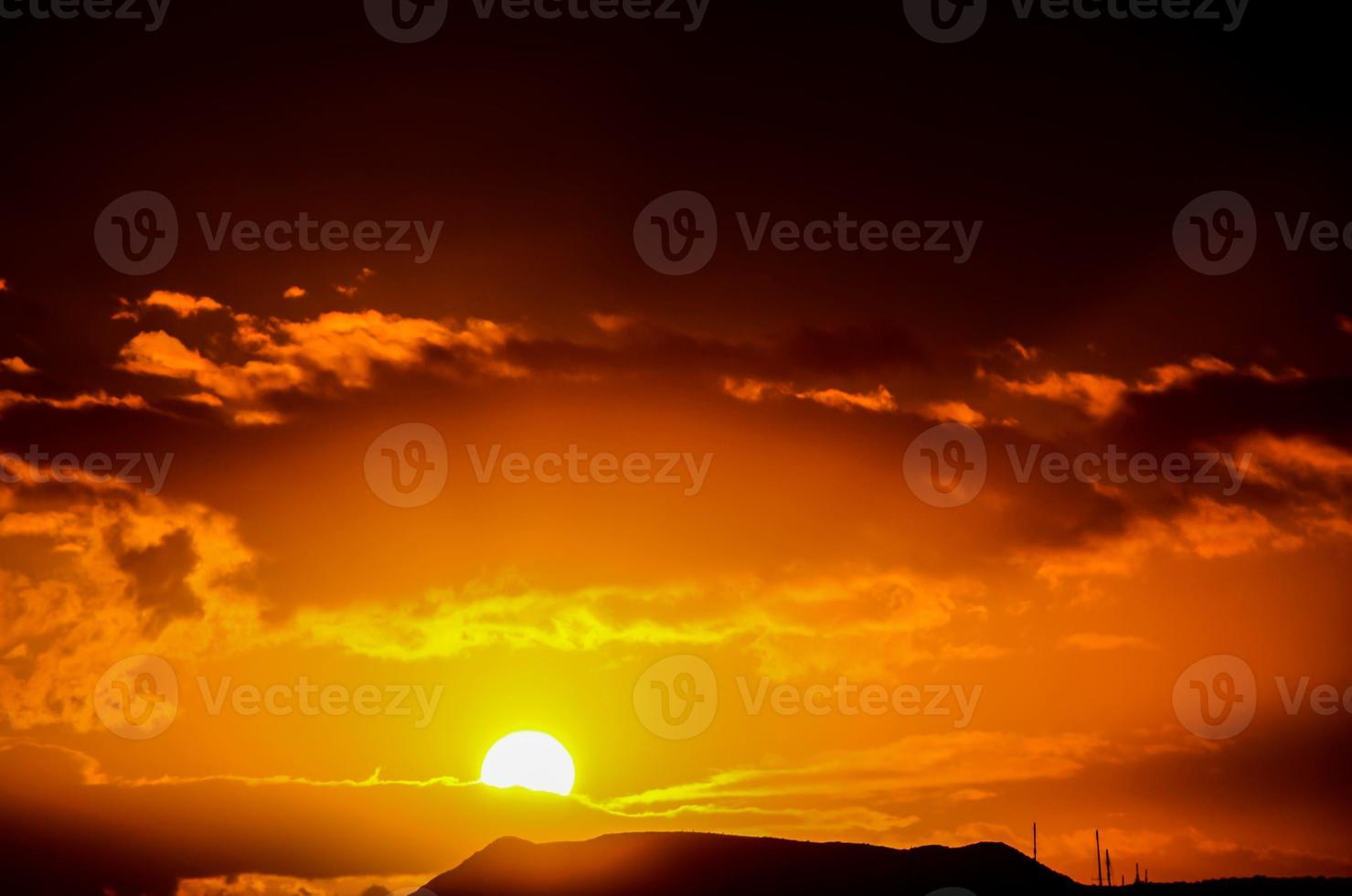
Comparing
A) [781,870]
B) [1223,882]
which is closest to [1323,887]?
[1223,882]

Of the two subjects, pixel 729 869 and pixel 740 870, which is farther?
pixel 729 869

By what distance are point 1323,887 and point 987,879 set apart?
34.2 m

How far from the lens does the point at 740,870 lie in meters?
152

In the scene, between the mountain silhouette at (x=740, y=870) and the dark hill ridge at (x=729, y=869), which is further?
the dark hill ridge at (x=729, y=869)

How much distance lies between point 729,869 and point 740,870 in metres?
1.38

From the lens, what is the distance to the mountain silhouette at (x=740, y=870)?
140875 millimetres

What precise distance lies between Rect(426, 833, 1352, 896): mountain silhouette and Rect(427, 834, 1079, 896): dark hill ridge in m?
0.10

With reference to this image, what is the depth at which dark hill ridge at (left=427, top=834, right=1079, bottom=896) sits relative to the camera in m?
142

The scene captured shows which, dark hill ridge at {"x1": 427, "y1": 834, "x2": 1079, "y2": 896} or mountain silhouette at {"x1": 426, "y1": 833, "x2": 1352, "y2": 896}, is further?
dark hill ridge at {"x1": 427, "y1": 834, "x2": 1079, "y2": 896}

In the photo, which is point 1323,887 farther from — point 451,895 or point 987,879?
point 451,895

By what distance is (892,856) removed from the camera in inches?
5792

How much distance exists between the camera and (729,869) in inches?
6004

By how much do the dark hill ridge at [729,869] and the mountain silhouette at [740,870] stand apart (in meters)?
0.10

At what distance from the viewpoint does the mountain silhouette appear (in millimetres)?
140875
